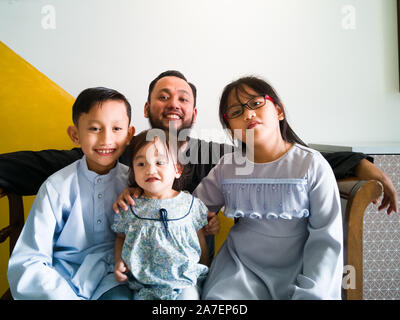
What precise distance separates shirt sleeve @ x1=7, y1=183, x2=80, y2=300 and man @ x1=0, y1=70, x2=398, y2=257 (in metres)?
0.19

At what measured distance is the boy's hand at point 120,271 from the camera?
85cm

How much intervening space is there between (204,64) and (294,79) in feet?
1.93

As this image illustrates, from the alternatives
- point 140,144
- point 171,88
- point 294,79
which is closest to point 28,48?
point 171,88

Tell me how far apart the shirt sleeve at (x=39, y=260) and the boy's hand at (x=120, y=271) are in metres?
0.13

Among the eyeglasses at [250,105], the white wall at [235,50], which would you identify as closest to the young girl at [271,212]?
the eyeglasses at [250,105]

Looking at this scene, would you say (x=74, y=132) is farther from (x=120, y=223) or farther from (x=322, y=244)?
(x=322, y=244)

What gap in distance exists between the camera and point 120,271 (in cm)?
86

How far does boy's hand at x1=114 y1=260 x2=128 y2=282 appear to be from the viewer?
0.85 meters

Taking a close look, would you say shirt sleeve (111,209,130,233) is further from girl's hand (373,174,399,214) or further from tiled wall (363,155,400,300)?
tiled wall (363,155,400,300)

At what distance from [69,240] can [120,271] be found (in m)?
0.23

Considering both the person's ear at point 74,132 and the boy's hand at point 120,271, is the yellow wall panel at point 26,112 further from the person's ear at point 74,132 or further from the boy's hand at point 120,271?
the boy's hand at point 120,271

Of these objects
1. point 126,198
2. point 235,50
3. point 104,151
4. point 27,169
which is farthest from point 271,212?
point 235,50

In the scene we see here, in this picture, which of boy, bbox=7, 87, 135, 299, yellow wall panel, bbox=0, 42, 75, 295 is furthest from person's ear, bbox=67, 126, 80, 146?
yellow wall panel, bbox=0, 42, 75, 295
